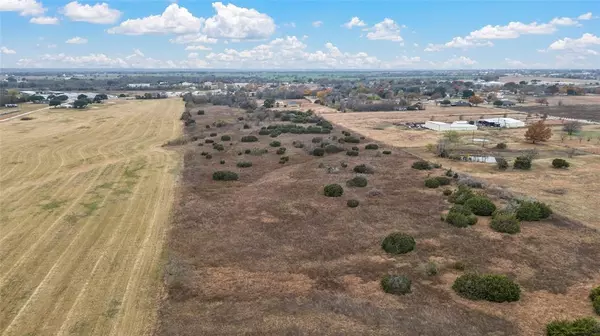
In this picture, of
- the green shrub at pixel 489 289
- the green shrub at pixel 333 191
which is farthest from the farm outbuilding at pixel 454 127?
the green shrub at pixel 489 289

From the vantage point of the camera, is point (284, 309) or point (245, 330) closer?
point (245, 330)

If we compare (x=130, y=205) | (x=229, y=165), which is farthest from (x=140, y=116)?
(x=130, y=205)

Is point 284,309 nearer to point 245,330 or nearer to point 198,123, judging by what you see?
point 245,330

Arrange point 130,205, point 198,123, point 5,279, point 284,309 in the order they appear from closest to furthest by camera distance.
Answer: point 284,309
point 5,279
point 130,205
point 198,123

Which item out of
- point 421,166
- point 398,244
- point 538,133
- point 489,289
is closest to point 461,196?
point 398,244

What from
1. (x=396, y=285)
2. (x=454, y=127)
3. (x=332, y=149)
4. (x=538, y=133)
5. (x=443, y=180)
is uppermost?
(x=538, y=133)

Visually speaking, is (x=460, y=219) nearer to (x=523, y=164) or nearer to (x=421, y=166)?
(x=421, y=166)
